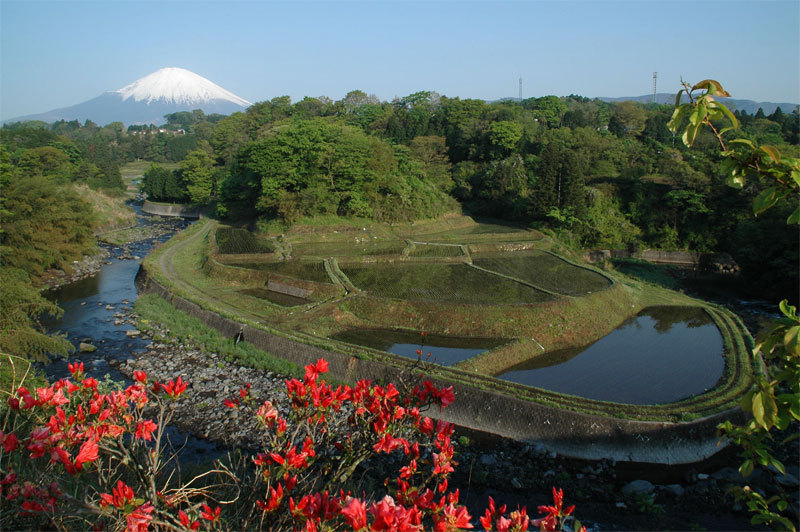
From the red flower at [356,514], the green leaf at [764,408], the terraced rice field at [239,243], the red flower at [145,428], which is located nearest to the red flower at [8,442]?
the red flower at [145,428]

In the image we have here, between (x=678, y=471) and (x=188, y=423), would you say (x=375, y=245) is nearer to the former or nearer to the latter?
(x=188, y=423)

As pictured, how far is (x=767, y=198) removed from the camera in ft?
9.38

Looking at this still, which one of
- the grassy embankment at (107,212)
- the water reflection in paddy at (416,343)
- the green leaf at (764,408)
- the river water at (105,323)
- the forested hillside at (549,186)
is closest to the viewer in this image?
Result: the green leaf at (764,408)

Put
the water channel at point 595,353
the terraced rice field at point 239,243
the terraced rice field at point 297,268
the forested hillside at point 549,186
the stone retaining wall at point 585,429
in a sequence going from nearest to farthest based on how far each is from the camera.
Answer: the stone retaining wall at point 585,429, the water channel at point 595,353, the terraced rice field at point 297,268, the terraced rice field at point 239,243, the forested hillside at point 549,186

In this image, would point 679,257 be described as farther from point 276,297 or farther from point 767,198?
point 767,198

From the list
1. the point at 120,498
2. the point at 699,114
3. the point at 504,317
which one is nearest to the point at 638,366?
the point at 504,317

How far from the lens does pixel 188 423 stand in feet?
43.2

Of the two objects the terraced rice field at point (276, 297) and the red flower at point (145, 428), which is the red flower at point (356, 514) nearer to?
the red flower at point (145, 428)

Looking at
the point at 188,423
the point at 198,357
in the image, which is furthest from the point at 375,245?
the point at 188,423

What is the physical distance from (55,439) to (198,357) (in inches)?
560

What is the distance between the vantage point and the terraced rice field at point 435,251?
27.4 metres

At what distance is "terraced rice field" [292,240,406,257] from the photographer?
2741 cm

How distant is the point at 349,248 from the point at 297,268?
5.10 meters

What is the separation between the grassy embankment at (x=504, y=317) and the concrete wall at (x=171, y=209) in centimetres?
2514
